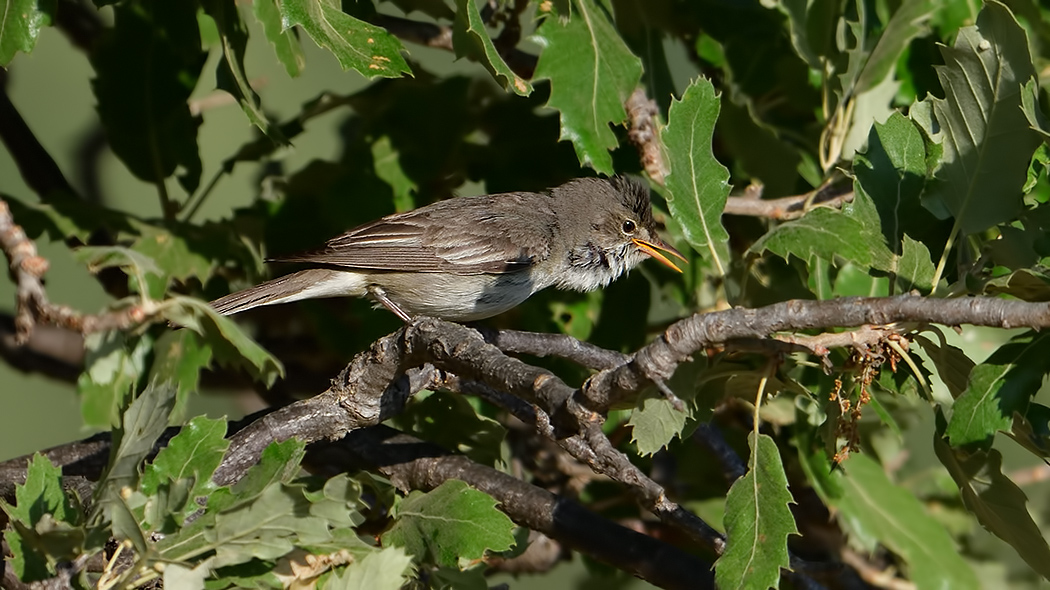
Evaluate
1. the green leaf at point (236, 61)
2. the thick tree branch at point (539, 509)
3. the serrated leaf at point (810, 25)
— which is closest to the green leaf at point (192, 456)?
the thick tree branch at point (539, 509)

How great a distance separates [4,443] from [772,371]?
4751 mm

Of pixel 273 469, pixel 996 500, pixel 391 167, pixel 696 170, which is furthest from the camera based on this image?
pixel 391 167

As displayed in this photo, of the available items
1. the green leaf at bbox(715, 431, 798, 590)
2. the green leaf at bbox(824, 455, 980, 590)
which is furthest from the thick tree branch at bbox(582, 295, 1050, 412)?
the green leaf at bbox(824, 455, 980, 590)

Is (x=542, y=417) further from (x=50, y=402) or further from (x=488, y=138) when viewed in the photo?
(x=50, y=402)

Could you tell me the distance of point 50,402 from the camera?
6.14m

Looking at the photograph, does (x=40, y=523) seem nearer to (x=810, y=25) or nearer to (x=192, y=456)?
(x=192, y=456)

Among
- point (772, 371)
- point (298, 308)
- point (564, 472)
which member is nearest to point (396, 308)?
point (298, 308)

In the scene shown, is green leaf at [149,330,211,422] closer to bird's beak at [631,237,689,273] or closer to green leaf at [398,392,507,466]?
green leaf at [398,392,507,466]

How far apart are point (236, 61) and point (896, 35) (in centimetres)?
211

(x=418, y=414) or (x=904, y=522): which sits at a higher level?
(x=418, y=414)

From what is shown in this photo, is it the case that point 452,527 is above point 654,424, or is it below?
below

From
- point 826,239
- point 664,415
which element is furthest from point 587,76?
point 664,415

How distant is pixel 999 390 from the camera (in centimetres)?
254

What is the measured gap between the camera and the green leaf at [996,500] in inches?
107
